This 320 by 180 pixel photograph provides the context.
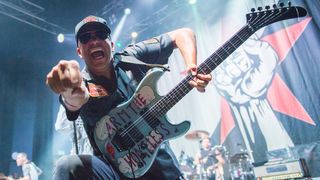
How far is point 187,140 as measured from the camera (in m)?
7.71

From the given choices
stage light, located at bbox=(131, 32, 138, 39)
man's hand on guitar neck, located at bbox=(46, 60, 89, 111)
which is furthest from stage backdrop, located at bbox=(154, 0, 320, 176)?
man's hand on guitar neck, located at bbox=(46, 60, 89, 111)

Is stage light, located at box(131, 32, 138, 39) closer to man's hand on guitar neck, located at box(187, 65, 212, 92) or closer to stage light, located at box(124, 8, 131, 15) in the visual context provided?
stage light, located at box(124, 8, 131, 15)

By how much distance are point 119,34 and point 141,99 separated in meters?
8.25

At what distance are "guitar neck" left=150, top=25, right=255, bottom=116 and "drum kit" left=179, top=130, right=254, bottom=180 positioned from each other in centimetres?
465

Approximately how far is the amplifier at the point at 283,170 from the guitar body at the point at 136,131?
365cm

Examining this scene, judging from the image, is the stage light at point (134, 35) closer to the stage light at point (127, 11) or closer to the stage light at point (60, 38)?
the stage light at point (127, 11)

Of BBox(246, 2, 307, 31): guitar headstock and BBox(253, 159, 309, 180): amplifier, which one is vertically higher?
BBox(246, 2, 307, 31): guitar headstock

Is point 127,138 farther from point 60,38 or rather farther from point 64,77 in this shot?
point 60,38

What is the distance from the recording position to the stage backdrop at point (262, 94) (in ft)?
19.0

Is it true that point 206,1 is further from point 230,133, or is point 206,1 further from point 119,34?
point 230,133

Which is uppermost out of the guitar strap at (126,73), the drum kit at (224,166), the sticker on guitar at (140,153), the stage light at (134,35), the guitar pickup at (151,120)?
the stage light at (134,35)

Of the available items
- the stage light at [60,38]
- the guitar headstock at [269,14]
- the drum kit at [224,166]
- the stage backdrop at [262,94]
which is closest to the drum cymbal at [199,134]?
the drum kit at [224,166]

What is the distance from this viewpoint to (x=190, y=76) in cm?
191

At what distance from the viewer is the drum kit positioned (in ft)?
20.2
